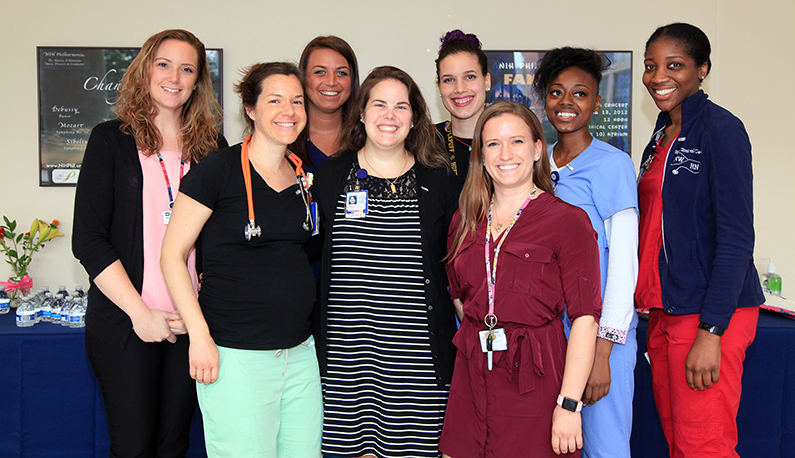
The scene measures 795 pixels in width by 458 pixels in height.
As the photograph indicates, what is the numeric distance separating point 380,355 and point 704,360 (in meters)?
1.21

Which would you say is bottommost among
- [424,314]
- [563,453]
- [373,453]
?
[373,453]

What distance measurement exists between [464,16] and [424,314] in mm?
2807

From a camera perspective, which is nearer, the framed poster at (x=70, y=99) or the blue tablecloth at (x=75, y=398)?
the blue tablecloth at (x=75, y=398)

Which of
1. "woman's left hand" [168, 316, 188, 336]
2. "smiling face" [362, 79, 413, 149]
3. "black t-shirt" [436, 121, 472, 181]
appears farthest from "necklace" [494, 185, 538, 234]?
"woman's left hand" [168, 316, 188, 336]

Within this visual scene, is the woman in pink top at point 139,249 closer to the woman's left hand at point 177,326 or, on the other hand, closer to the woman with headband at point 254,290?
the woman's left hand at point 177,326

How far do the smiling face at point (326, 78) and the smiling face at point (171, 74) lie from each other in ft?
2.43

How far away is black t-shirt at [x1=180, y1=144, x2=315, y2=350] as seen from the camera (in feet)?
5.57

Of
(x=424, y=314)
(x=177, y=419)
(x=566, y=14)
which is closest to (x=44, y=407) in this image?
(x=177, y=419)

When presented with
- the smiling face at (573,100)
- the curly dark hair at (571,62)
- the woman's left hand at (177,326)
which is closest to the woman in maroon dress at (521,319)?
the smiling face at (573,100)

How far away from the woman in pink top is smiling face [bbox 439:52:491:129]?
46.2 inches

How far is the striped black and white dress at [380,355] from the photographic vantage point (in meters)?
1.83

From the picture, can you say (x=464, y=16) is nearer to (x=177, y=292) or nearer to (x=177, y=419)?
(x=177, y=292)

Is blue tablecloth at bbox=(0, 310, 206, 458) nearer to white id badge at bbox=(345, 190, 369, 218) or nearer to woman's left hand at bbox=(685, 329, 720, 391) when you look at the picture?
white id badge at bbox=(345, 190, 369, 218)

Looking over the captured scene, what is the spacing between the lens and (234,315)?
1.70m
